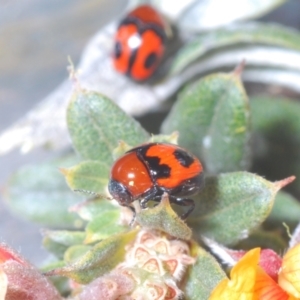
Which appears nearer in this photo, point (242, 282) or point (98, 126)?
point (242, 282)

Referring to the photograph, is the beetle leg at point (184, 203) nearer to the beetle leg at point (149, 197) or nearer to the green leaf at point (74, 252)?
the beetle leg at point (149, 197)

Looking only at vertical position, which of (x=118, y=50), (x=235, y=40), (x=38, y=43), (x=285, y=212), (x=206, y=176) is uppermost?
(x=38, y=43)

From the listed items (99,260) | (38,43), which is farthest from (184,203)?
(38,43)

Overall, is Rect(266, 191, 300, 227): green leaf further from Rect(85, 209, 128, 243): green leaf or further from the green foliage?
Rect(85, 209, 128, 243): green leaf

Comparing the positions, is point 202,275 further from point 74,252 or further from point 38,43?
point 38,43

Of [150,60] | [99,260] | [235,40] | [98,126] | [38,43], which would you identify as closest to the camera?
[99,260]

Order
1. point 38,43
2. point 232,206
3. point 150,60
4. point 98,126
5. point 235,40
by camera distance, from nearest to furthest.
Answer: point 232,206, point 98,126, point 235,40, point 150,60, point 38,43

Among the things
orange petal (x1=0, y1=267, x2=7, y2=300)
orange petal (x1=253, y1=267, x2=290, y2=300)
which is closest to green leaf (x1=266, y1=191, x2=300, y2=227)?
orange petal (x1=253, y1=267, x2=290, y2=300)

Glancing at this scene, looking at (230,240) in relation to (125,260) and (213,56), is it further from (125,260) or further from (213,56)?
(213,56)
